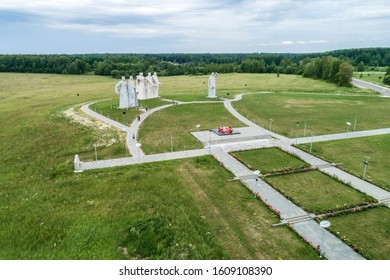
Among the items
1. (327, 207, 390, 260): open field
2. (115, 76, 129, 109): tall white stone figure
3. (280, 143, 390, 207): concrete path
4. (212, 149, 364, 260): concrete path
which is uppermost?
(115, 76, 129, 109): tall white stone figure

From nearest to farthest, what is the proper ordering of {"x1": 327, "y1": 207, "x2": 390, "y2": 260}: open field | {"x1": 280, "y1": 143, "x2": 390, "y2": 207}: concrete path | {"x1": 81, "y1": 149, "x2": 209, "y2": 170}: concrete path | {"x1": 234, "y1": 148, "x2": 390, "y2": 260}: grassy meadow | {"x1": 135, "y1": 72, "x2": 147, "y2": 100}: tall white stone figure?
{"x1": 327, "y1": 207, "x2": 390, "y2": 260}: open field
{"x1": 234, "y1": 148, "x2": 390, "y2": 260}: grassy meadow
{"x1": 280, "y1": 143, "x2": 390, "y2": 207}: concrete path
{"x1": 81, "y1": 149, "x2": 209, "y2": 170}: concrete path
{"x1": 135, "y1": 72, "x2": 147, "y2": 100}: tall white stone figure

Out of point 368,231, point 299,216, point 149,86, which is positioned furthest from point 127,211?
point 149,86

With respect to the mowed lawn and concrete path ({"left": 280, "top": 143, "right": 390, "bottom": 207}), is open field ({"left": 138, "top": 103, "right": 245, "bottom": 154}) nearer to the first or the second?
the mowed lawn

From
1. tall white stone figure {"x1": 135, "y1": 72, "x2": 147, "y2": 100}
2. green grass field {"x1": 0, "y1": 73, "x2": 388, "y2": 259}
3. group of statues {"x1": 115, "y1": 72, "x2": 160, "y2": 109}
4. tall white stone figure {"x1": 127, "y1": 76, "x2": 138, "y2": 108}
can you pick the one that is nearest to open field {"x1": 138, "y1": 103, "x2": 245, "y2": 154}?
green grass field {"x1": 0, "y1": 73, "x2": 388, "y2": 259}

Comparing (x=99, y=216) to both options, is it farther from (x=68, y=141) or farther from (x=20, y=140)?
(x=20, y=140)

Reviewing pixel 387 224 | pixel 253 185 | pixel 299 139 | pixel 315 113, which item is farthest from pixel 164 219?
pixel 315 113
